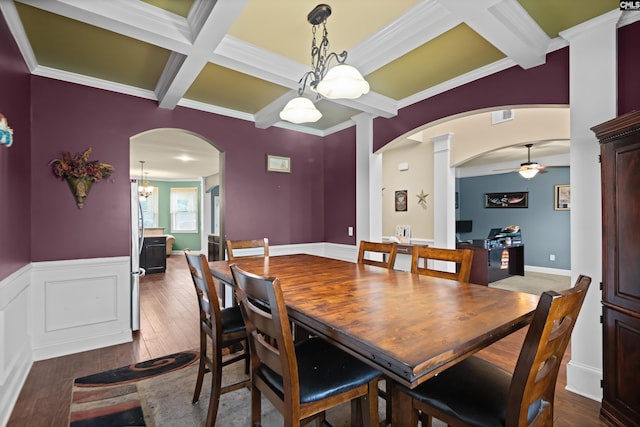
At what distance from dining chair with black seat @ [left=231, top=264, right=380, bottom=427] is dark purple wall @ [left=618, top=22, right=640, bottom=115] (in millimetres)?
2322

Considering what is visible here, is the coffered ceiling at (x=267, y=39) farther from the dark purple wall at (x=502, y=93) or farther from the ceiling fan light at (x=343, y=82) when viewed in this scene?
the ceiling fan light at (x=343, y=82)

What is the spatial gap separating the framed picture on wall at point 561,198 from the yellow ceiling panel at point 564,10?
628cm

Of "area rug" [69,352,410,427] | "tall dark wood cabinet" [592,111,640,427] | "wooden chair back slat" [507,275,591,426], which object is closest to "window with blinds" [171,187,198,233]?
"area rug" [69,352,410,427]

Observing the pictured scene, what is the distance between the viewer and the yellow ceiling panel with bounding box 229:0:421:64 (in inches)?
73.0

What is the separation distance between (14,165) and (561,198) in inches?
362

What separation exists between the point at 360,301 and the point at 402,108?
9.01 feet

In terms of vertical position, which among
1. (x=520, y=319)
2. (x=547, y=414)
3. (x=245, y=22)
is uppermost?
(x=245, y=22)

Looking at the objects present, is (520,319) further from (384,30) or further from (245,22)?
(245,22)

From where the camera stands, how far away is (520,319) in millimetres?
1178

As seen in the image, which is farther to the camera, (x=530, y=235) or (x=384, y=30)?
(x=530, y=235)

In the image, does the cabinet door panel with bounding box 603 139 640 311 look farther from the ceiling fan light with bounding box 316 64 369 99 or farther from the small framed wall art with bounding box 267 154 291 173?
the small framed wall art with bounding box 267 154 291 173

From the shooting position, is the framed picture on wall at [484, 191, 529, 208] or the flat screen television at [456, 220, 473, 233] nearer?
the framed picture on wall at [484, 191, 529, 208]

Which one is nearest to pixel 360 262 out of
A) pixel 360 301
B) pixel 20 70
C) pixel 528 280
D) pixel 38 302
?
pixel 360 301

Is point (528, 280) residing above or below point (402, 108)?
below
